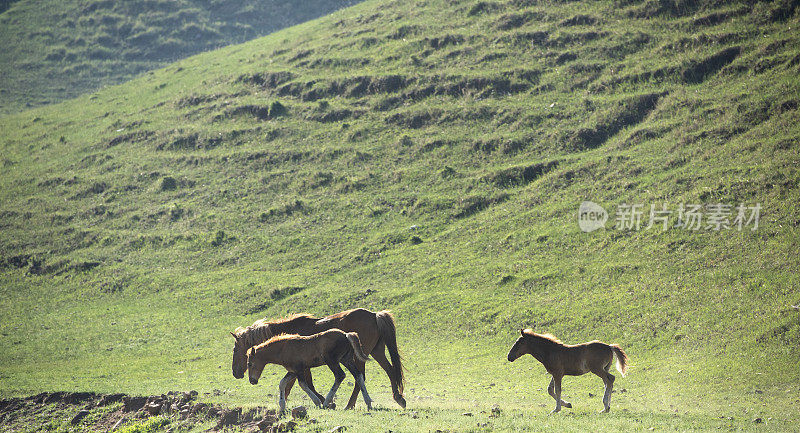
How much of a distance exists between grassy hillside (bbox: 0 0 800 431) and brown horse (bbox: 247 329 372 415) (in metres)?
1.53

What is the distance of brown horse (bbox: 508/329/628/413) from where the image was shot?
19781mm

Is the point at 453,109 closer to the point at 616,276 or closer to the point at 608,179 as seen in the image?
the point at 608,179

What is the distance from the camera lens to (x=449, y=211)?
4906cm

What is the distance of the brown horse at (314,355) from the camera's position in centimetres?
1956

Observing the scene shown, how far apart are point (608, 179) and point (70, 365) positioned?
3274 cm

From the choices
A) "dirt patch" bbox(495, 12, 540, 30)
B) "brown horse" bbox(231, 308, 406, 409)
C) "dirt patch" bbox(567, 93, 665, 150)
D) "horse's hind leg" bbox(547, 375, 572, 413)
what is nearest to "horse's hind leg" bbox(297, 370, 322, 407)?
"brown horse" bbox(231, 308, 406, 409)

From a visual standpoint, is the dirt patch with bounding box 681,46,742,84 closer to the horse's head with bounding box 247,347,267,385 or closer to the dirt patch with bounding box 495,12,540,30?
the dirt patch with bounding box 495,12,540,30

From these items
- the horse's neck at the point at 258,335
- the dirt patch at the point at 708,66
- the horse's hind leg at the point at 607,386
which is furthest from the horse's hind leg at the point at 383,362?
the dirt patch at the point at 708,66

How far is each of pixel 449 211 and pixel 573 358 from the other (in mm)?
29285

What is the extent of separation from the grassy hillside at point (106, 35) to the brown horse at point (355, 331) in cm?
9226

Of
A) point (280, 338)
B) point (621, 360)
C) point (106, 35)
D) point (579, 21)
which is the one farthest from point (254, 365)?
point (106, 35)

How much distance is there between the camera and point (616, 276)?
119 ft

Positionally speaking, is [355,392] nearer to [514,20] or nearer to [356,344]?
[356,344]

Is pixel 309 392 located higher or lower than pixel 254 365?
lower
